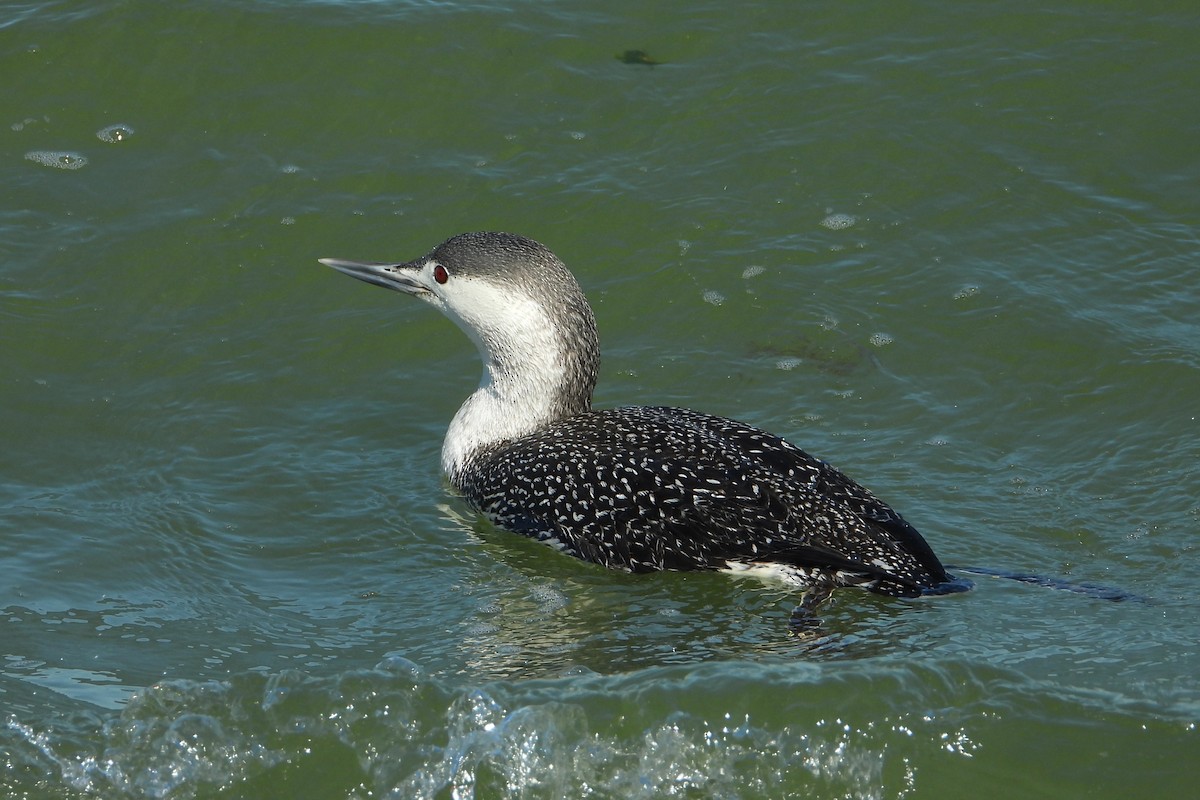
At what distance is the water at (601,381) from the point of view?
5.01m

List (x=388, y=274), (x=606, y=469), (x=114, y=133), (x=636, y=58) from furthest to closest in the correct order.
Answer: (x=636, y=58)
(x=114, y=133)
(x=388, y=274)
(x=606, y=469)

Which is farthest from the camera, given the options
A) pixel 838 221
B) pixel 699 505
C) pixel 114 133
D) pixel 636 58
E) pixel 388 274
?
pixel 636 58

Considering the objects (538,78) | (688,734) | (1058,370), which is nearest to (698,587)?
(688,734)

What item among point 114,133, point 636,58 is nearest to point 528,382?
point 636,58

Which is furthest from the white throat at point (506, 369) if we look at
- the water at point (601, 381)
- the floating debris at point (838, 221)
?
the floating debris at point (838, 221)

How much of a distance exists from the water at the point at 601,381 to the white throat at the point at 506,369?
0.37 meters

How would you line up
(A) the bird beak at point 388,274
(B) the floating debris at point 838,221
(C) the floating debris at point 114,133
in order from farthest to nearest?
1. (C) the floating debris at point 114,133
2. (B) the floating debris at point 838,221
3. (A) the bird beak at point 388,274

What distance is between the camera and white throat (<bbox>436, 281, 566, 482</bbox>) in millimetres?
7250

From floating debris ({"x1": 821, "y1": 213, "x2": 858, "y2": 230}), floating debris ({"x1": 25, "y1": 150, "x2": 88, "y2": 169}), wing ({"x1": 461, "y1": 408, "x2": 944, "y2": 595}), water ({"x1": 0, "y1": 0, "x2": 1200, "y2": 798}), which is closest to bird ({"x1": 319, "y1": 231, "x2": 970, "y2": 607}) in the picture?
wing ({"x1": 461, "y1": 408, "x2": 944, "y2": 595})

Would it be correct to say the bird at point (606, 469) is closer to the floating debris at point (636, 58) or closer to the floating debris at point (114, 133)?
the floating debris at point (114, 133)

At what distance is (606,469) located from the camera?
6.49m

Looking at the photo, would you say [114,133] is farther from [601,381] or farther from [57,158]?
[601,381]

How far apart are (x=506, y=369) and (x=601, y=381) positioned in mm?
927

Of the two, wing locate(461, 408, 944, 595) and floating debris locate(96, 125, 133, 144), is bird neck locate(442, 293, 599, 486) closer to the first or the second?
wing locate(461, 408, 944, 595)
